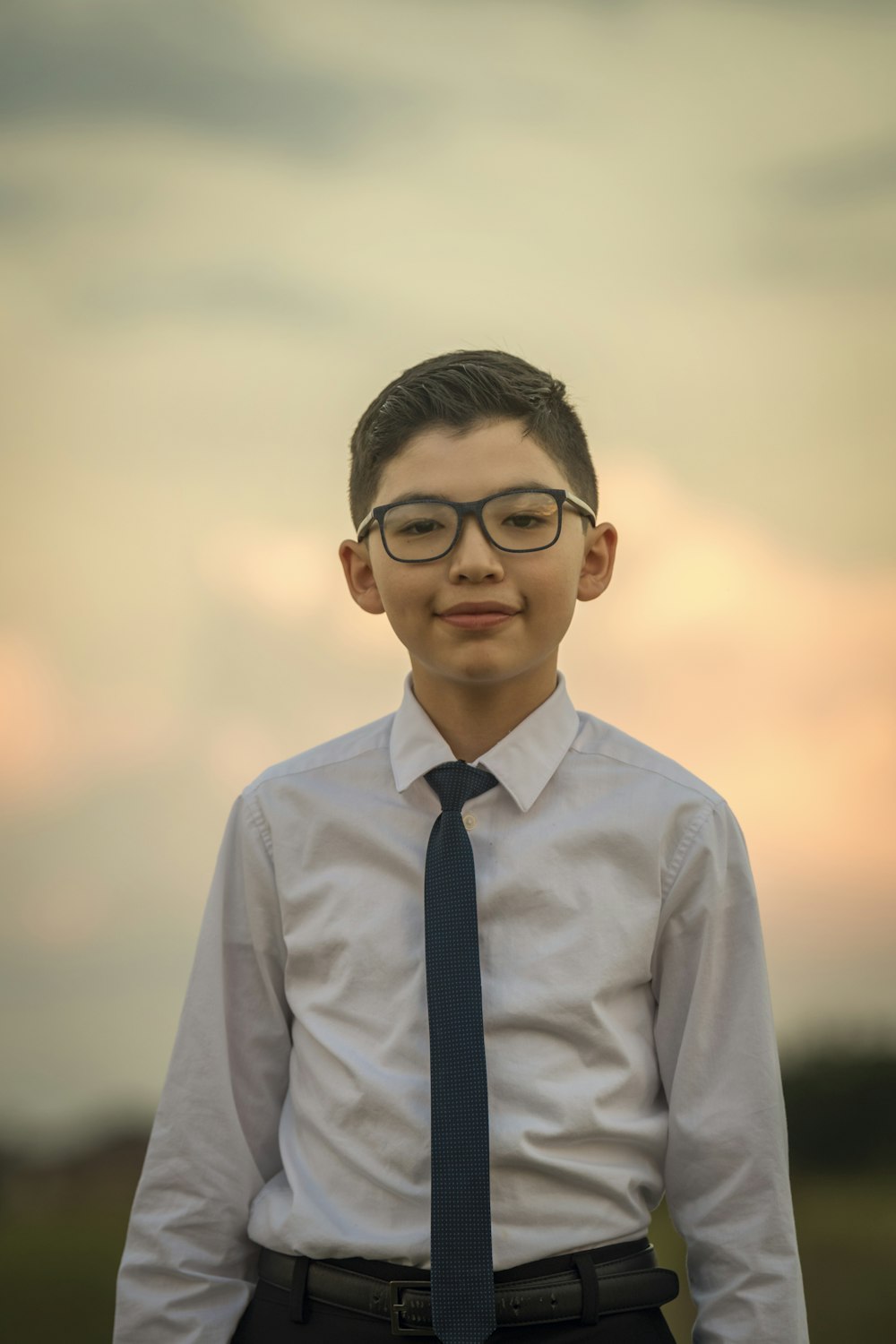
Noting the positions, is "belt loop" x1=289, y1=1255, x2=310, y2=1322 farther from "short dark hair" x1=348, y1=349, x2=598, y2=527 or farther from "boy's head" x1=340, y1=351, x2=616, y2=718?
"short dark hair" x1=348, y1=349, x2=598, y2=527

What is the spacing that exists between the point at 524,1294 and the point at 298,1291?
9.4 inches

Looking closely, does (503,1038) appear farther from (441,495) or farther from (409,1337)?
(441,495)

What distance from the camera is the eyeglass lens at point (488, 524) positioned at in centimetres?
134

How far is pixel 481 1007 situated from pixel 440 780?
0.87 feet

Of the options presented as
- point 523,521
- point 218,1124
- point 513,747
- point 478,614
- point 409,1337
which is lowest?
point 409,1337

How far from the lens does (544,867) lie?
137 centimetres

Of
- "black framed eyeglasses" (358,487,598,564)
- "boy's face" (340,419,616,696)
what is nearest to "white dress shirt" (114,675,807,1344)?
"boy's face" (340,419,616,696)

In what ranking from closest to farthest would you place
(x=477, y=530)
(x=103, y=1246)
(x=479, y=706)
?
1. (x=477, y=530)
2. (x=479, y=706)
3. (x=103, y=1246)

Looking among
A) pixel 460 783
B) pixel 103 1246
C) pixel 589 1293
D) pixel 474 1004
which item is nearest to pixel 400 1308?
A: pixel 589 1293

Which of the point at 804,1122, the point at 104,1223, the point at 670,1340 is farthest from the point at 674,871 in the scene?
the point at 104,1223

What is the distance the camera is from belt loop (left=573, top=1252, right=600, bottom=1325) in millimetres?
1229

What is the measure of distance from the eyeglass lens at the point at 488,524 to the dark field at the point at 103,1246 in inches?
77.8

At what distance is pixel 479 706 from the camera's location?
1.46m

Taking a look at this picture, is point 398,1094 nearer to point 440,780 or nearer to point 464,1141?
point 464,1141
